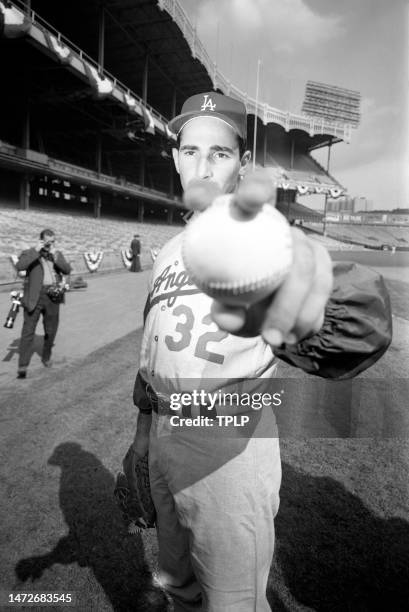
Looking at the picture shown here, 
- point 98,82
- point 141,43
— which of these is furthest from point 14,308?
point 141,43

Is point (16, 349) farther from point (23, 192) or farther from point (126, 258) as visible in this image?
point (23, 192)

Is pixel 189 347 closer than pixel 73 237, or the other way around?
pixel 189 347

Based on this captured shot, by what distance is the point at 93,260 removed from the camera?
13.2m

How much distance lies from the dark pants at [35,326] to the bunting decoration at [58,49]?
1493cm

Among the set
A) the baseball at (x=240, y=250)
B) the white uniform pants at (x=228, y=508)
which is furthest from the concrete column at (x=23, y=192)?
the baseball at (x=240, y=250)

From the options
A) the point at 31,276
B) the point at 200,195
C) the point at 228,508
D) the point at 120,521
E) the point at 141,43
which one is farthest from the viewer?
the point at 141,43

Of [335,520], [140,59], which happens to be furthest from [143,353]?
[140,59]

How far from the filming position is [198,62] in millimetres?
24922

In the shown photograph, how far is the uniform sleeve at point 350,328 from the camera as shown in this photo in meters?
0.88

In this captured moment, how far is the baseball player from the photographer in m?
0.93

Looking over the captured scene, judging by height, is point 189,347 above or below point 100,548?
above

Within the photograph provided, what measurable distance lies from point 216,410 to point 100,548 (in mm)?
1621

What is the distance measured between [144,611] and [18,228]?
15409mm

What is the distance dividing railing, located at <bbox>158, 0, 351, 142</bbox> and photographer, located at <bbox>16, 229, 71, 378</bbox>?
772 inches
